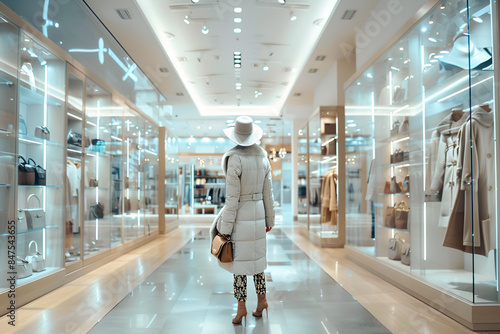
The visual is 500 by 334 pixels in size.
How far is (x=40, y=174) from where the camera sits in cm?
421

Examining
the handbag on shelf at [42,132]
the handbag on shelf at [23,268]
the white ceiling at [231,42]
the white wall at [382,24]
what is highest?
the white ceiling at [231,42]

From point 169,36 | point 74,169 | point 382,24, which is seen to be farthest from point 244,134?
point 169,36

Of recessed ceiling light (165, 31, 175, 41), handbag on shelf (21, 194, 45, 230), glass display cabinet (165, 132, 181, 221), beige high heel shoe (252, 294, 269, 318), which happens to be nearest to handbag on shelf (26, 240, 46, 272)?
handbag on shelf (21, 194, 45, 230)

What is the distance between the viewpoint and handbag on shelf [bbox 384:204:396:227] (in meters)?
4.83

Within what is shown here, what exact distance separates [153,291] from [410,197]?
2.98 metres

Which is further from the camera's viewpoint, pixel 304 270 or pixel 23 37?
pixel 304 270

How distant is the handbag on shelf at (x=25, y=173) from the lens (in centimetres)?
383

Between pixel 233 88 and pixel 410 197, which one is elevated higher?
pixel 233 88

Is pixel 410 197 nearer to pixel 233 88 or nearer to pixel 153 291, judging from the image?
pixel 153 291

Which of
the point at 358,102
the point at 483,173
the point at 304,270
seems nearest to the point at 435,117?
the point at 483,173

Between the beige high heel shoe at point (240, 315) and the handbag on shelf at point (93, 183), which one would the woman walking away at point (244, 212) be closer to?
the beige high heel shoe at point (240, 315)

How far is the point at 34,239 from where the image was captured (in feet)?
13.6

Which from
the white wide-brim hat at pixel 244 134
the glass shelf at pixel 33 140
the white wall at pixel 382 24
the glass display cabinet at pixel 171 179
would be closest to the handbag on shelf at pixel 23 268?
the glass shelf at pixel 33 140

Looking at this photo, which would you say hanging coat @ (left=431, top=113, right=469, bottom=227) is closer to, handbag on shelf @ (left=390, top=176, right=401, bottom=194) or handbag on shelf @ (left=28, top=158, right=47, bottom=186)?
handbag on shelf @ (left=390, top=176, right=401, bottom=194)
